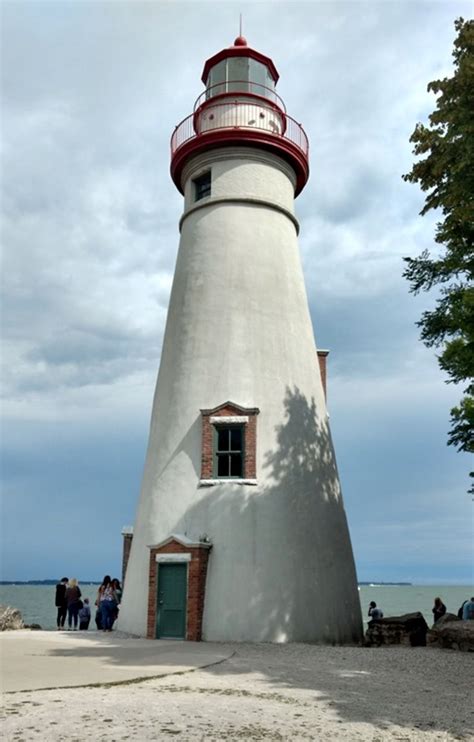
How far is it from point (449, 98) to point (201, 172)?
8910 mm

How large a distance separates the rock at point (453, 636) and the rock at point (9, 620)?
11.2 metres

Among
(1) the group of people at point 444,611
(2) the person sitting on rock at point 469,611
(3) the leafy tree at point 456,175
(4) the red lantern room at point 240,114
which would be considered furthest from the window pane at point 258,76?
(2) the person sitting on rock at point 469,611

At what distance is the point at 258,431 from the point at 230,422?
2.61ft

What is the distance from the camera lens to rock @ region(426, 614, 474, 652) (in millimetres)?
14922

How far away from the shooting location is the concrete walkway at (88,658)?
9758mm

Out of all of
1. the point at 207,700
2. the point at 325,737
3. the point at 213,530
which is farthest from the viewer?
the point at 213,530

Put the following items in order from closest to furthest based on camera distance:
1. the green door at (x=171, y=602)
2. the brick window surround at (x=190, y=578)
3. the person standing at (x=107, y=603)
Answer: the brick window surround at (x=190, y=578)
the green door at (x=171, y=602)
the person standing at (x=107, y=603)

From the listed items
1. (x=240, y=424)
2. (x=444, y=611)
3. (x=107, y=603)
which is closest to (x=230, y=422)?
(x=240, y=424)

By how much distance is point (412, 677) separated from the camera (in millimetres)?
11133

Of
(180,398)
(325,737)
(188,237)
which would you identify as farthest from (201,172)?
(325,737)

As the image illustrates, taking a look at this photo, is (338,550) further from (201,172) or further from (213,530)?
(201,172)

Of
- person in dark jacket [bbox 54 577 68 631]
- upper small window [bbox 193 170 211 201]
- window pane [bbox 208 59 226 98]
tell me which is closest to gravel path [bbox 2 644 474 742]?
person in dark jacket [bbox 54 577 68 631]

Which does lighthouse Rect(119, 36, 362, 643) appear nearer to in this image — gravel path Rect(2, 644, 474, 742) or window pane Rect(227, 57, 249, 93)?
window pane Rect(227, 57, 249, 93)

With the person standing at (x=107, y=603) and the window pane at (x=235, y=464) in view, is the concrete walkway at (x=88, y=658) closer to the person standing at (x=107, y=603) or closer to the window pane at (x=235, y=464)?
the person standing at (x=107, y=603)
